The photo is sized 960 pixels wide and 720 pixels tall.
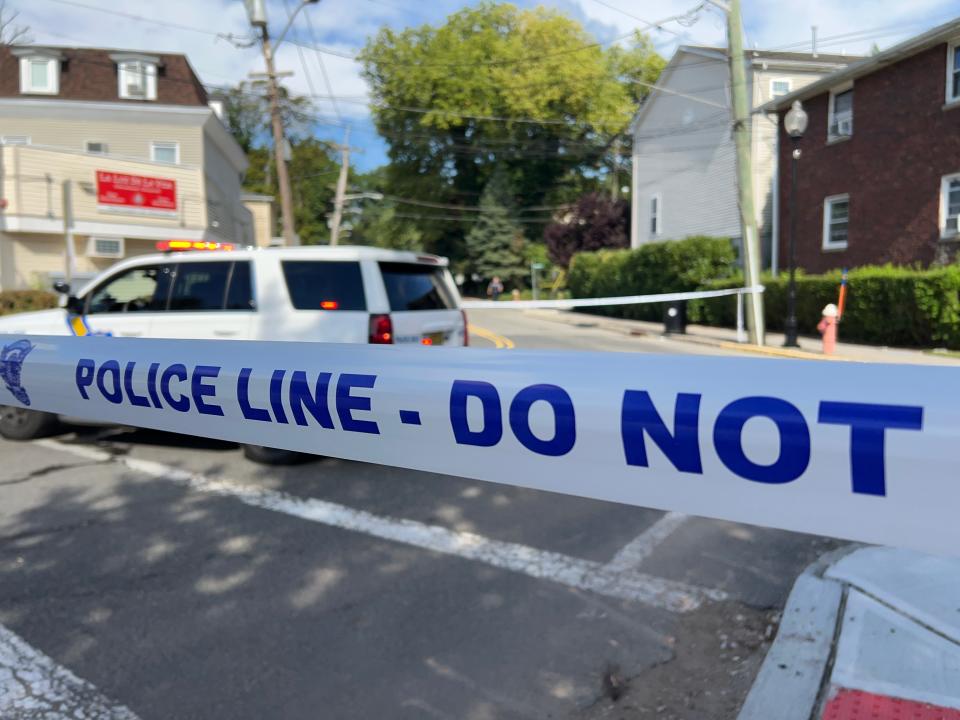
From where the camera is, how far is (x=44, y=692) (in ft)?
9.83

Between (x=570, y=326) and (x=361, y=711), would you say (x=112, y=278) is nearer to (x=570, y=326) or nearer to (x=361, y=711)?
(x=361, y=711)

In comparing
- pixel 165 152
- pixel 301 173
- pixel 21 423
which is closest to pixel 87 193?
pixel 165 152

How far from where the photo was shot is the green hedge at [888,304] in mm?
15672

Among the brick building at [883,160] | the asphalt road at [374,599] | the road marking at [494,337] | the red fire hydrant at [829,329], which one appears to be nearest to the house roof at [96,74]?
the road marking at [494,337]

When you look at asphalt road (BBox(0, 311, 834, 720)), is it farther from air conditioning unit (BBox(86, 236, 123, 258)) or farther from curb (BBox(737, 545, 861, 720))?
air conditioning unit (BBox(86, 236, 123, 258))

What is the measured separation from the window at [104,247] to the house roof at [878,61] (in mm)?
23101

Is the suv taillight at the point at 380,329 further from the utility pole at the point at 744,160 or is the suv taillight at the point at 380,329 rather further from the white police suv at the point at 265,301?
the utility pole at the point at 744,160

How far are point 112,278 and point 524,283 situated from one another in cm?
4826

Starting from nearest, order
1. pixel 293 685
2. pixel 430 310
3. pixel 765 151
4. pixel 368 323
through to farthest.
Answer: pixel 293 685, pixel 368 323, pixel 430 310, pixel 765 151

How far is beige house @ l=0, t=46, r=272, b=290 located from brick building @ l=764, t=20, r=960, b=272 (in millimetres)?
21674

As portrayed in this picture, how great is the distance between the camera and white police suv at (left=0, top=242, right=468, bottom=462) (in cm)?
616

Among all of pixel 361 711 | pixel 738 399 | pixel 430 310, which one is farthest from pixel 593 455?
pixel 430 310

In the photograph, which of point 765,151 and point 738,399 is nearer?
point 738,399

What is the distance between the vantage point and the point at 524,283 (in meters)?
54.6
